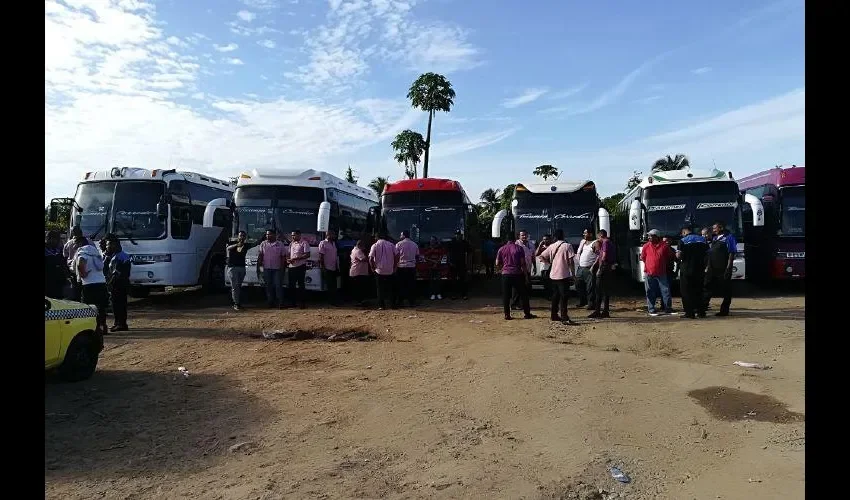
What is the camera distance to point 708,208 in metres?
14.1

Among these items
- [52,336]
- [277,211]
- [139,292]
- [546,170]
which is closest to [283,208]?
[277,211]

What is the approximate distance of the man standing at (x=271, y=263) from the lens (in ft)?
43.1

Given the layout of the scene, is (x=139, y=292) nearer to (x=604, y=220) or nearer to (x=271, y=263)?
(x=271, y=263)

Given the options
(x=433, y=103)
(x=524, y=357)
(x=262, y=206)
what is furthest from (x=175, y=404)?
(x=433, y=103)

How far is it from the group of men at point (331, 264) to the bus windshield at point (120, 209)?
2421 millimetres

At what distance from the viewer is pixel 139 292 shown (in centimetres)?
1605

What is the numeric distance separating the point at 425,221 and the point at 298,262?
12.8ft

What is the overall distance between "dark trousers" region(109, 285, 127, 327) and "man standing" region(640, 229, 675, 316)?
33.0 feet

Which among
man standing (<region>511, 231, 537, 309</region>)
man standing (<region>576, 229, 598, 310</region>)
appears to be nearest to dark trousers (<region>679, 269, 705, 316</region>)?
man standing (<region>576, 229, 598, 310</region>)

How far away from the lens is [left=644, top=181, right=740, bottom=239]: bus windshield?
46.2ft

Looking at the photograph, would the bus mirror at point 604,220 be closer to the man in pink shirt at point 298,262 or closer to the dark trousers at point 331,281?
the dark trousers at point 331,281

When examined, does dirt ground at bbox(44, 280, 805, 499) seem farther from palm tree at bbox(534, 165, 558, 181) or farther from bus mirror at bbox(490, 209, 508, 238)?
palm tree at bbox(534, 165, 558, 181)

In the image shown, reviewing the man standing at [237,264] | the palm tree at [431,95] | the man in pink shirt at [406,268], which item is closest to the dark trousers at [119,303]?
the man standing at [237,264]
